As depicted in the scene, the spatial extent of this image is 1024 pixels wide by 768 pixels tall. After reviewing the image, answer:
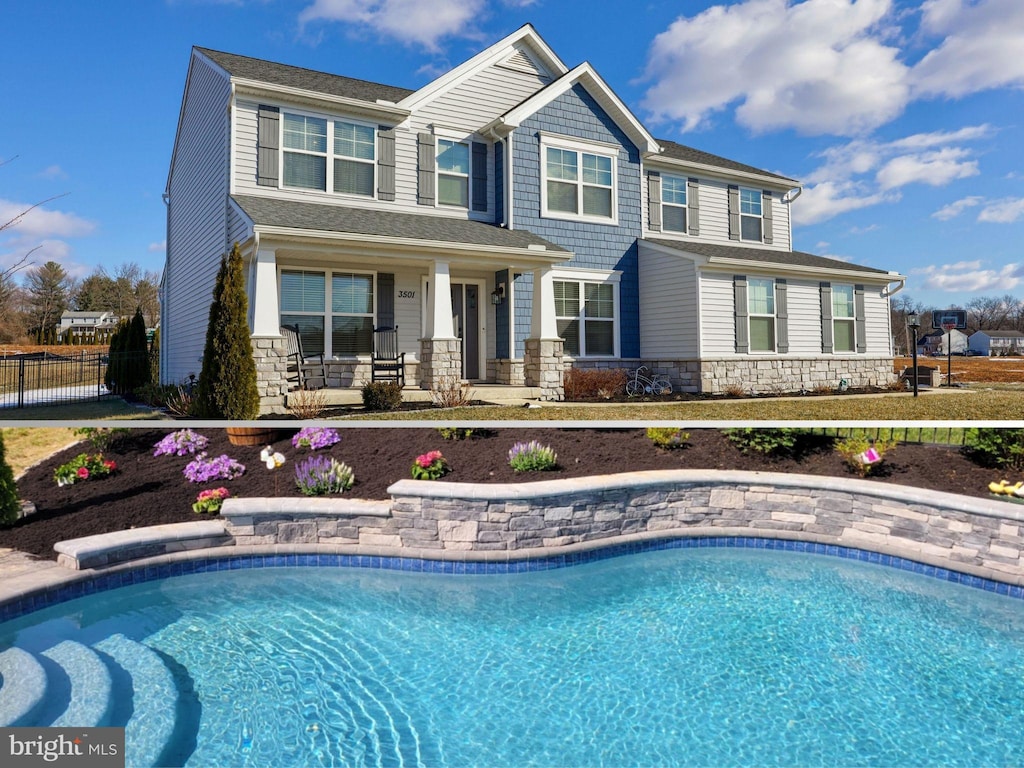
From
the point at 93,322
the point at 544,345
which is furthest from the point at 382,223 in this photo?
the point at 93,322

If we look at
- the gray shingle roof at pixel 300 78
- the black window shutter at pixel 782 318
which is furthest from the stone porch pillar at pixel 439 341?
the black window shutter at pixel 782 318

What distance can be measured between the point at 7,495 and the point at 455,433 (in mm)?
4252

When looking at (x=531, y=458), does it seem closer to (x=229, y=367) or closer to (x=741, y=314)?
(x=229, y=367)

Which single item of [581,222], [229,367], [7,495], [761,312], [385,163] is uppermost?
[385,163]

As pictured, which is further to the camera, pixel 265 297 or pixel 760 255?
pixel 760 255

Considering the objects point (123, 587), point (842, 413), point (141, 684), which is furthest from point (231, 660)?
point (842, 413)

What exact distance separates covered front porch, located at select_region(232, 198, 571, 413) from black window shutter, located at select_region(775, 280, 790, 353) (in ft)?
18.4

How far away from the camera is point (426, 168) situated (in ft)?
Result: 41.7

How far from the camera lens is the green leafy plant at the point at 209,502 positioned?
251 inches

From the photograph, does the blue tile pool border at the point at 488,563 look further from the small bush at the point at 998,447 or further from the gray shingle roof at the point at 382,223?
the gray shingle roof at the point at 382,223

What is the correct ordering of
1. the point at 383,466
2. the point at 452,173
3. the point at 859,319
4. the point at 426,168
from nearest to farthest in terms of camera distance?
1. the point at 383,466
2. the point at 426,168
3. the point at 452,173
4. the point at 859,319

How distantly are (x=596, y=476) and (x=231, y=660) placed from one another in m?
3.86

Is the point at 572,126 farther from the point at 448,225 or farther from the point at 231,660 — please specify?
the point at 231,660

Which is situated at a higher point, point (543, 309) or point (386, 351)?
point (543, 309)
